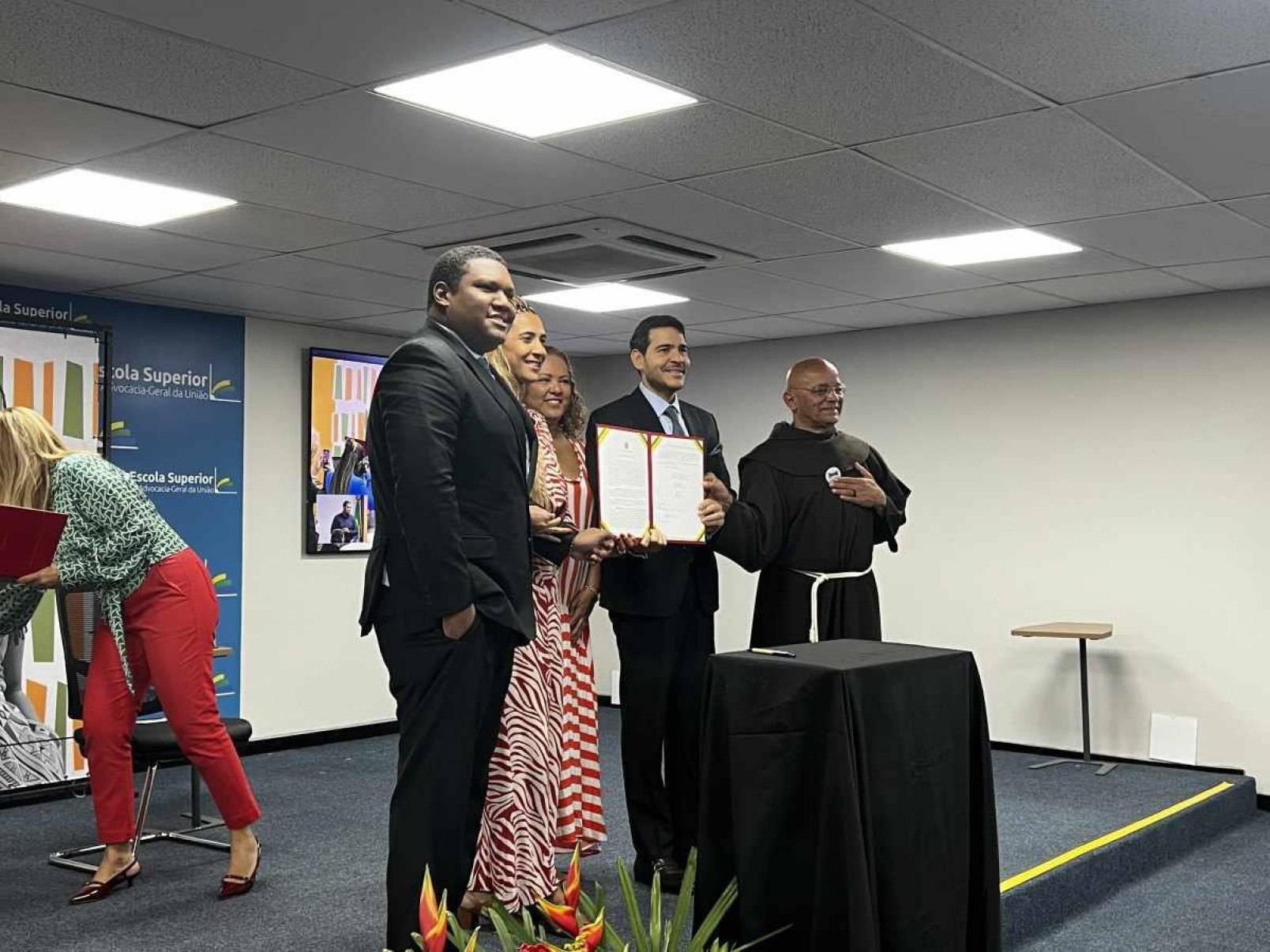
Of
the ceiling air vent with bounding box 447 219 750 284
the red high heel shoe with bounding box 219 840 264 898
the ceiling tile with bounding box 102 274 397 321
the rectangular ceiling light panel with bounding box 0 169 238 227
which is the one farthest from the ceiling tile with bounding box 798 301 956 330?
the red high heel shoe with bounding box 219 840 264 898

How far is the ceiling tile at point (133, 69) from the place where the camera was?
2740 mm

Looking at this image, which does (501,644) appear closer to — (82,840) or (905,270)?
(82,840)

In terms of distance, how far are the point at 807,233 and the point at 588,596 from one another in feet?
5.76

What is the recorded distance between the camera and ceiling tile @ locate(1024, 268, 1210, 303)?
566cm

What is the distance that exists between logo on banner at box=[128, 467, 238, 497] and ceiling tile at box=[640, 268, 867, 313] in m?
2.32

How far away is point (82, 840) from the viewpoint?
187 inches

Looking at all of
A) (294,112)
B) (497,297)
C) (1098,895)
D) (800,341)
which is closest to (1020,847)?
(1098,895)

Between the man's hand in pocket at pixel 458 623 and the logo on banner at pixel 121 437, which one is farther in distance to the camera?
the logo on banner at pixel 121 437

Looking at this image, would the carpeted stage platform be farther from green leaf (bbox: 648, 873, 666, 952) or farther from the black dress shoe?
green leaf (bbox: 648, 873, 666, 952)

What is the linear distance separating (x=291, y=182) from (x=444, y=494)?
192cm

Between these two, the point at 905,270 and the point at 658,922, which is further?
the point at 905,270

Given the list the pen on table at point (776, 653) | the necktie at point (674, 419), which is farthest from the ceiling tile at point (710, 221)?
the pen on table at point (776, 653)

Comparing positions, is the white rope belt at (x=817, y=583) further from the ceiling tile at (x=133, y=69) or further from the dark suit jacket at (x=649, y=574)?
the ceiling tile at (x=133, y=69)

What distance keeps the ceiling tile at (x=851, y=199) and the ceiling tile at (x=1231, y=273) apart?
4.19ft
